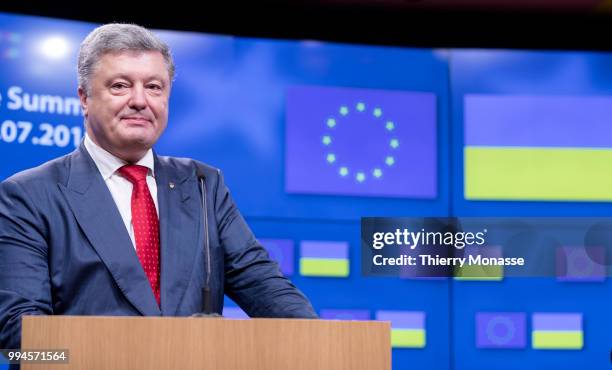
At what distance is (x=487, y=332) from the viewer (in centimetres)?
433

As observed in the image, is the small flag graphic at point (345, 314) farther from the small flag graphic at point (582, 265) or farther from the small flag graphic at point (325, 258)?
the small flag graphic at point (582, 265)

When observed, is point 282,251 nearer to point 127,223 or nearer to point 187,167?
point 187,167

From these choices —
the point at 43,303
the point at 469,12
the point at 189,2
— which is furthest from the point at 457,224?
the point at 43,303

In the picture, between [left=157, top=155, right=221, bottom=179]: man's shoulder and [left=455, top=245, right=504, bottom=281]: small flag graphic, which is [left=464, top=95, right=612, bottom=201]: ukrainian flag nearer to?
[left=455, top=245, right=504, bottom=281]: small flag graphic

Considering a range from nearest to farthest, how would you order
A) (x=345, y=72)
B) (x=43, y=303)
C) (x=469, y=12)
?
(x=43, y=303), (x=345, y=72), (x=469, y=12)

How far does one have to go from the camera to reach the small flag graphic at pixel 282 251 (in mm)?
4242

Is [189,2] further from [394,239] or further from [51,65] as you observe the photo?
[394,239]

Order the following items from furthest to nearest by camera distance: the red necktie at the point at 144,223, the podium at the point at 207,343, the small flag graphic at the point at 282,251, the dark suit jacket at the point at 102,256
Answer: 1. the small flag graphic at the point at 282,251
2. the red necktie at the point at 144,223
3. the dark suit jacket at the point at 102,256
4. the podium at the point at 207,343

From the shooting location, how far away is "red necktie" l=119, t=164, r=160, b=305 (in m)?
2.11

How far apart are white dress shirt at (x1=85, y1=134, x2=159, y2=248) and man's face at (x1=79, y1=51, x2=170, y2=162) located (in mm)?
24

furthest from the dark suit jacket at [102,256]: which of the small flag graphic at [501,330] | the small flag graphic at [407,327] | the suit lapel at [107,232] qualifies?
the small flag graphic at [501,330]

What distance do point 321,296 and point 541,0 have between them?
73.9 inches

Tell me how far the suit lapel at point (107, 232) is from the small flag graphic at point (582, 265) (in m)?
2.82

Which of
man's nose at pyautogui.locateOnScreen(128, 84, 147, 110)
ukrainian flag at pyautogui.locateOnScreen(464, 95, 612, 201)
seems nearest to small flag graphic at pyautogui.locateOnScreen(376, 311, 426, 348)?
ukrainian flag at pyautogui.locateOnScreen(464, 95, 612, 201)
